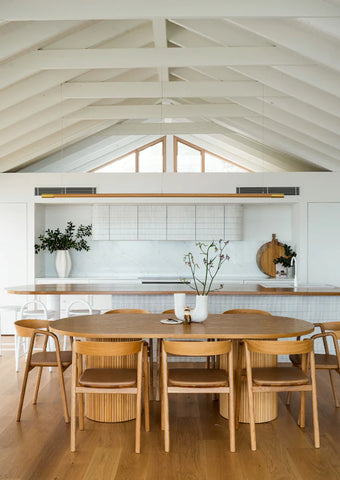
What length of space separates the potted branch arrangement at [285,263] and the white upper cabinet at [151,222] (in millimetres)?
1973

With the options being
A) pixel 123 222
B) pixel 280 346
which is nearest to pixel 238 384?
pixel 280 346

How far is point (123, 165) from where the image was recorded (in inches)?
330

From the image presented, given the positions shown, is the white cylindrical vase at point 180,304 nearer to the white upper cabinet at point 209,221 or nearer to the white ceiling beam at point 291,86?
the white ceiling beam at point 291,86

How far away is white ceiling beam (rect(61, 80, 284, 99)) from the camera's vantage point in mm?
5738

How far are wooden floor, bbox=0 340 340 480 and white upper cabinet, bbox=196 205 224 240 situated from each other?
409 cm

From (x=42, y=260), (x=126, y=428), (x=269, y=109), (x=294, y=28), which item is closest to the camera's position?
(x=126, y=428)

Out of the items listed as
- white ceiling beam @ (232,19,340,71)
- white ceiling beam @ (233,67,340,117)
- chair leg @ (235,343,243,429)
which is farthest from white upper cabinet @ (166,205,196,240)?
chair leg @ (235,343,243,429)

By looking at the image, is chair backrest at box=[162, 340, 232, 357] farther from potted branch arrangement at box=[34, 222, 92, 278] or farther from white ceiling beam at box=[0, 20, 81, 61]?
potted branch arrangement at box=[34, 222, 92, 278]

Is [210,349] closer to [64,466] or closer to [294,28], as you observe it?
[64,466]

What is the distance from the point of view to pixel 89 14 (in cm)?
375

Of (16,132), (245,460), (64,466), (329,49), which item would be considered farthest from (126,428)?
(16,132)

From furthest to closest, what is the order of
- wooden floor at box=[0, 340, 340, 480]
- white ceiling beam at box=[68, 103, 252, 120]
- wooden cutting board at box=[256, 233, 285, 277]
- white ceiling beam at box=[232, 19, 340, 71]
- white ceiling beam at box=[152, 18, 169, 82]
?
wooden cutting board at box=[256, 233, 285, 277] < white ceiling beam at box=[68, 103, 252, 120] < white ceiling beam at box=[152, 18, 169, 82] < white ceiling beam at box=[232, 19, 340, 71] < wooden floor at box=[0, 340, 340, 480]

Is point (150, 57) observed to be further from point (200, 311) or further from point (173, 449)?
point (173, 449)

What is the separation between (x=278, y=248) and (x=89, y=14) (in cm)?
541
